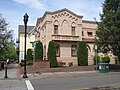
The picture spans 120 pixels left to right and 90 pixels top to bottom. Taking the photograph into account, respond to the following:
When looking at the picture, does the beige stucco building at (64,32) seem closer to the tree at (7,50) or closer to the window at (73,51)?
the window at (73,51)

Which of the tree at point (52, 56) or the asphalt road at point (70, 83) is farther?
the tree at point (52, 56)

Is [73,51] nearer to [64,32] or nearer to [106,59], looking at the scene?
[64,32]

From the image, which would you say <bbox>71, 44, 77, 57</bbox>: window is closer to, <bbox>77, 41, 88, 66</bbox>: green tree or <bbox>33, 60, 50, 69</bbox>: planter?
<bbox>77, 41, 88, 66</bbox>: green tree

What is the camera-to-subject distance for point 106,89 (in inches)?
555

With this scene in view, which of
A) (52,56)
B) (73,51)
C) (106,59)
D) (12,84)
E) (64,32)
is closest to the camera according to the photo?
(12,84)

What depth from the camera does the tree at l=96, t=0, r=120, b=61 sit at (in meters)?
29.7

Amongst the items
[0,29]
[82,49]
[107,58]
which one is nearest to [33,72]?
[82,49]

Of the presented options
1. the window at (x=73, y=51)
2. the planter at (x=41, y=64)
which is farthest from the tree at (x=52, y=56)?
the window at (x=73, y=51)

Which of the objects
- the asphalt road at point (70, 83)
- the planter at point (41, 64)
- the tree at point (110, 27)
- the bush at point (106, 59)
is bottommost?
the asphalt road at point (70, 83)

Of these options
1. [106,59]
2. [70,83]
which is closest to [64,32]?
[106,59]

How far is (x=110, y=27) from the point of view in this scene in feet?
98.3

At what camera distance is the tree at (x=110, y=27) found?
2969cm

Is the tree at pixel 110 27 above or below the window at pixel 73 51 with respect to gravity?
above

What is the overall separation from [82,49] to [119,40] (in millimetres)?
6759
